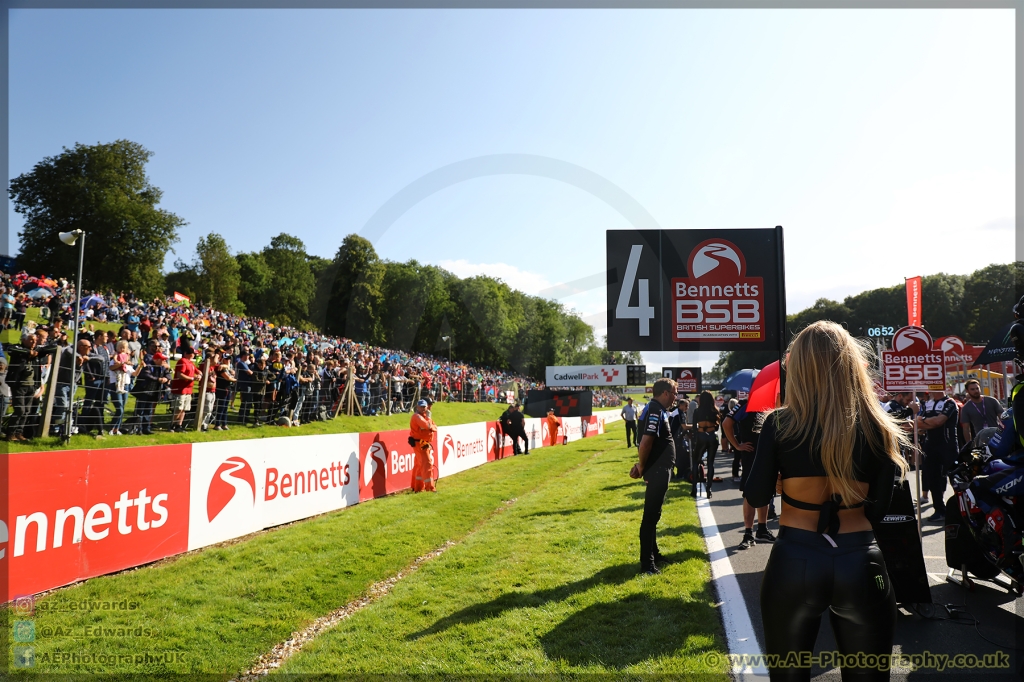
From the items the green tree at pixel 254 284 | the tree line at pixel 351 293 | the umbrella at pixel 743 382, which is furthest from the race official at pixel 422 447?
the green tree at pixel 254 284

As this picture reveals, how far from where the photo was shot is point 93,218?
44094mm

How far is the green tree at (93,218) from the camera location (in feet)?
144

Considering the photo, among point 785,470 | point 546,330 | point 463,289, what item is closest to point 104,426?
point 785,470

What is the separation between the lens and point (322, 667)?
181 inches

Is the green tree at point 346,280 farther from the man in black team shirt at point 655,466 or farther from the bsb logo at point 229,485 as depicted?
the man in black team shirt at point 655,466

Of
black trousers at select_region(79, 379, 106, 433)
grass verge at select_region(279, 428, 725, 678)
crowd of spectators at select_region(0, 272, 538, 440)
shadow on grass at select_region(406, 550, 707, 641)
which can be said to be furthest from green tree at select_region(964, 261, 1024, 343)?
black trousers at select_region(79, 379, 106, 433)

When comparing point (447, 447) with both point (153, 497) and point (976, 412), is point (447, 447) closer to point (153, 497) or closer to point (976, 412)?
point (153, 497)

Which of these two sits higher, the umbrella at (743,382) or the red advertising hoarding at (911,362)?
the red advertising hoarding at (911,362)

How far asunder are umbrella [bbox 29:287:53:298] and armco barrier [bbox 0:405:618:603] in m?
20.5

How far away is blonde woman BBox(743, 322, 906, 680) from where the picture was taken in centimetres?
254

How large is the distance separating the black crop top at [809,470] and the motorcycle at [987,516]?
2515mm

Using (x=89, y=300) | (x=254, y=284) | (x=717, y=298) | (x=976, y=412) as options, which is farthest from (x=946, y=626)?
(x=254, y=284)

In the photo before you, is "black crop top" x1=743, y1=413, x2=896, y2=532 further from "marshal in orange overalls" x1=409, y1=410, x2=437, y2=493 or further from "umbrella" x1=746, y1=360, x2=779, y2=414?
"marshal in orange overalls" x1=409, y1=410, x2=437, y2=493

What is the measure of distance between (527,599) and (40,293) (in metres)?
28.1
